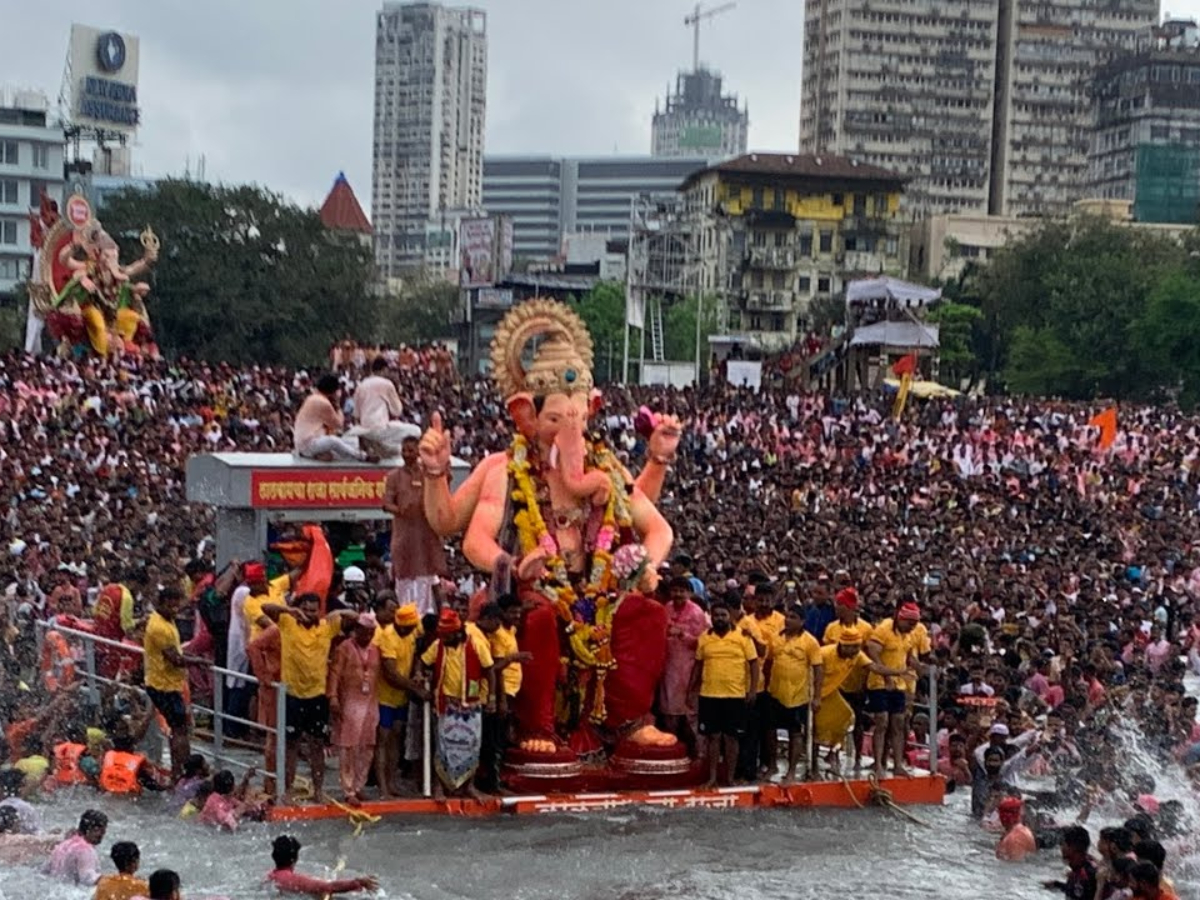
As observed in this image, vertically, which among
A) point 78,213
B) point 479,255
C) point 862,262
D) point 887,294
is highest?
point 862,262

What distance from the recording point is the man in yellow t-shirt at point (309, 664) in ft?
38.8

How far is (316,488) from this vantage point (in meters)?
14.2

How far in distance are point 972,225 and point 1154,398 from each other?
1383 inches

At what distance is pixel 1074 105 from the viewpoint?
388 ft

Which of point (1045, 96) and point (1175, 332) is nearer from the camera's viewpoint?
point (1175, 332)

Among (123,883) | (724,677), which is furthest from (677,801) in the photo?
(123,883)

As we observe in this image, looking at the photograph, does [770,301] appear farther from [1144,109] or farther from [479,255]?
[1144,109]

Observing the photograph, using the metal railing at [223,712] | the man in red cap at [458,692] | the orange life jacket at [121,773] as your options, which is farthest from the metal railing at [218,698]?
the man in red cap at [458,692]

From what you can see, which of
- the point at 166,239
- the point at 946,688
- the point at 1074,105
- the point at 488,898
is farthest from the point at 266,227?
the point at 1074,105

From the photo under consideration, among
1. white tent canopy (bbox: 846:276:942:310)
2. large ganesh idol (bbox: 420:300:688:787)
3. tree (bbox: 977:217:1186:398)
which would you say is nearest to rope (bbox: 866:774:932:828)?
large ganesh idol (bbox: 420:300:688:787)

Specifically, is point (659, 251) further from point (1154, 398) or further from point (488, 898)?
point (488, 898)

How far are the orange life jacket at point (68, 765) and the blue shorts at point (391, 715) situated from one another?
2.02 meters

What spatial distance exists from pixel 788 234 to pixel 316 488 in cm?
7332

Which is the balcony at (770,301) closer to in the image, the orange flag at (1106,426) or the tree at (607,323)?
the tree at (607,323)
